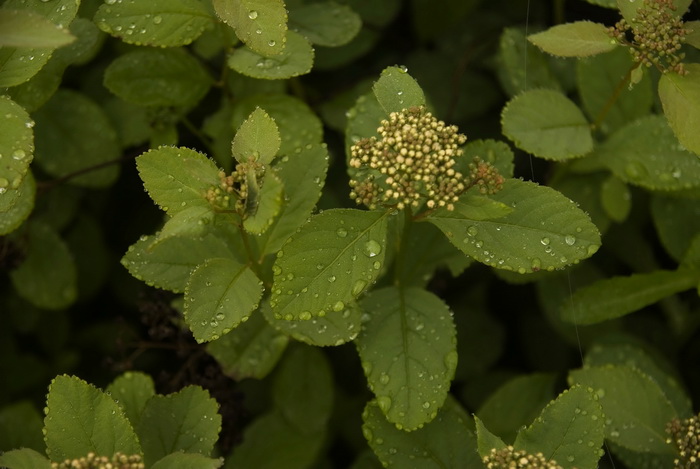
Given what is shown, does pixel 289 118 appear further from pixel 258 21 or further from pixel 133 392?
pixel 133 392

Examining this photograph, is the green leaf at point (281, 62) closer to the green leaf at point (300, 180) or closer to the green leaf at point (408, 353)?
the green leaf at point (300, 180)

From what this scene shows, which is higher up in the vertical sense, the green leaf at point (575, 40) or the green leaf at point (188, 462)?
the green leaf at point (575, 40)

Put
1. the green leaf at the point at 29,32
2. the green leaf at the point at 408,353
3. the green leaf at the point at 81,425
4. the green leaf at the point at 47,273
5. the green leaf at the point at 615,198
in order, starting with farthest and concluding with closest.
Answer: the green leaf at the point at 47,273, the green leaf at the point at 615,198, the green leaf at the point at 408,353, the green leaf at the point at 81,425, the green leaf at the point at 29,32

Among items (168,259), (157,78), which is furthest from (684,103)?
(157,78)

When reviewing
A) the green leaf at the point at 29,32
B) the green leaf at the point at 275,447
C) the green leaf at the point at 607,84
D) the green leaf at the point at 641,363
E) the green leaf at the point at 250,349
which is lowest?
the green leaf at the point at 275,447

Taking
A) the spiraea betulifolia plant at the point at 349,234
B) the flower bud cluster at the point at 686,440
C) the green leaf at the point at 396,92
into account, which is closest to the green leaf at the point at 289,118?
the spiraea betulifolia plant at the point at 349,234

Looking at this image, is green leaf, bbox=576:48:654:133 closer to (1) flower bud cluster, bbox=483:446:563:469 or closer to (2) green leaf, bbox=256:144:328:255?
(2) green leaf, bbox=256:144:328:255
